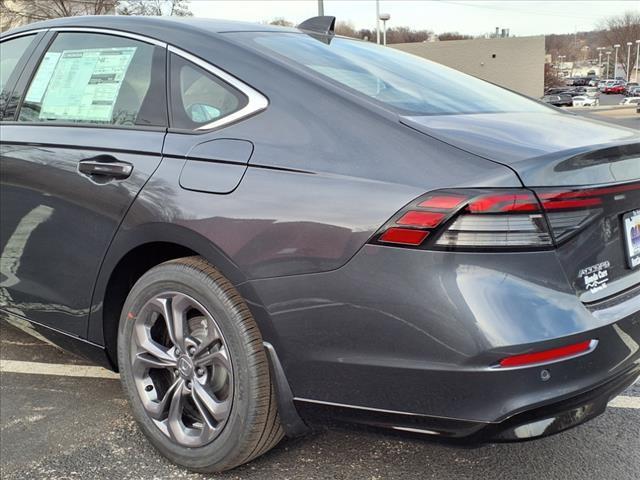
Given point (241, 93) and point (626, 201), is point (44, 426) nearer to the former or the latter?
point (241, 93)

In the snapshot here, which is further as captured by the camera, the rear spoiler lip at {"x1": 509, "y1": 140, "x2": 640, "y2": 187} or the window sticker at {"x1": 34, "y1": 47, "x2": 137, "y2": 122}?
the window sticker at {"x1": 34, "y1": 47, "x2": 137, "y2": 122}

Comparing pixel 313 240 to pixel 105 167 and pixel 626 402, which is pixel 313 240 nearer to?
pixel 105 167

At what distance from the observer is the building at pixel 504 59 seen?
4916 centimetres

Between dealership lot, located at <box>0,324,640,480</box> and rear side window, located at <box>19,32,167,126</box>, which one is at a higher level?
rear side window, located at <box>19,32,167,126</box>

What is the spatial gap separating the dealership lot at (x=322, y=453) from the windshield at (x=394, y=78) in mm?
1135

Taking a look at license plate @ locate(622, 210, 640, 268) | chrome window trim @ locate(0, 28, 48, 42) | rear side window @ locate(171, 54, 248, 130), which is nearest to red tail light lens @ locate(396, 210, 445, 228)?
license plate @ locate(622, 210, 640, 268)

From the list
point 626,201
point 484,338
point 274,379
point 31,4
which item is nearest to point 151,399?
point 274,379

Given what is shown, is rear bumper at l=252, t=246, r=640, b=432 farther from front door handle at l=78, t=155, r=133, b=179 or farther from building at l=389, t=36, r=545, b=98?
building at l=389, t=36, r=545, b=98

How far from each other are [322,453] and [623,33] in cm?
11670

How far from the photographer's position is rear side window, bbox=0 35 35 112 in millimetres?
3092

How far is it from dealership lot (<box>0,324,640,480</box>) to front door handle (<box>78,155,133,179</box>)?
3.59 ft

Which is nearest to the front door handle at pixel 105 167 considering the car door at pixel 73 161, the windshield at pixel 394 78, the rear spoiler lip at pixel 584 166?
the car door at pixel 73 161

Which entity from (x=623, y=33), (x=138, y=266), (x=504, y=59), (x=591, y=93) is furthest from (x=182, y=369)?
(x=623, y=33)

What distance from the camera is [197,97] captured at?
2.30m
